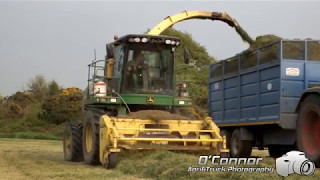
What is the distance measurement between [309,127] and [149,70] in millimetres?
3896

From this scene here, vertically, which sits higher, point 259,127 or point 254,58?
point 254,58

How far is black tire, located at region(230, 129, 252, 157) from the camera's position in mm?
12859

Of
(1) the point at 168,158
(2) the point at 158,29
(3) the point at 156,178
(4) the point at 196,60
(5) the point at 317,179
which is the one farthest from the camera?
(4) the point at 196,60

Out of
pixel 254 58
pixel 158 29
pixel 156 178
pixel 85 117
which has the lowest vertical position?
pixel 156 178

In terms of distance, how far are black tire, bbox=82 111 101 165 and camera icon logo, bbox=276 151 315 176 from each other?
4.90 metres

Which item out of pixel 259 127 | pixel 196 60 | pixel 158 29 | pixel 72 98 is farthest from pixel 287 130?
pixel 72 98

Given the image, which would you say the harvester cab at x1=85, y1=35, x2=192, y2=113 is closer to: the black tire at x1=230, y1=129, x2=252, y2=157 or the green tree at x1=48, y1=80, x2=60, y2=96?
the black tire at x1=230, y1=129, x2=252, y2=157

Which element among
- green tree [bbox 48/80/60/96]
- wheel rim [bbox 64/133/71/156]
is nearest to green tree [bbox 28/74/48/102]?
green tree [bbox 48/80/60/96]

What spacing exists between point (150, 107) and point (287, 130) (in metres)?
3.08

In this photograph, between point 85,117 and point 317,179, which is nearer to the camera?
point 317,179

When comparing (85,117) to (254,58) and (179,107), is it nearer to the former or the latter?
(179,107)

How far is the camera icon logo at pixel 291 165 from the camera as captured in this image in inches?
273

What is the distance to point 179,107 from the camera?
1193 centimetres

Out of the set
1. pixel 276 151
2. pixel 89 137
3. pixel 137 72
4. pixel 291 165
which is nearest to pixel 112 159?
pixel 89 137
